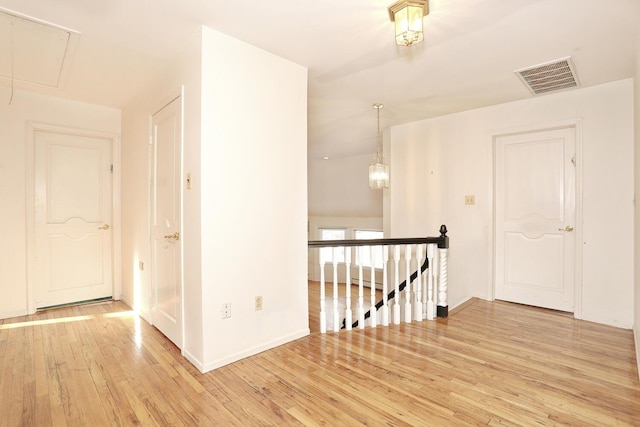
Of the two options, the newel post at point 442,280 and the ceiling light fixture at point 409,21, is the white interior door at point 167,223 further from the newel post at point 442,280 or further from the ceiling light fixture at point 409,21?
the newel post at point 442,280

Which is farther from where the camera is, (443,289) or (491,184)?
(491,184)

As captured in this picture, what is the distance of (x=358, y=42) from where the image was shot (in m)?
2.34

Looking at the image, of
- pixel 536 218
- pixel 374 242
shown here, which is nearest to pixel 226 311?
pixel 374 242

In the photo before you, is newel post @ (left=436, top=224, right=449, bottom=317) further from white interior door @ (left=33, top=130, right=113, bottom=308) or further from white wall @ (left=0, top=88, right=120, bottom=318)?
white wall @ (left=0, top=88, right=120, bottom=318)

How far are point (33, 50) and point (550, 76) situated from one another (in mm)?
4276

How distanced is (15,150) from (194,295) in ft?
8.91

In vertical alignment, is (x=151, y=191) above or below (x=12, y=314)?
above

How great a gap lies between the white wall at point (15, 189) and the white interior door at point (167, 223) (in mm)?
1520

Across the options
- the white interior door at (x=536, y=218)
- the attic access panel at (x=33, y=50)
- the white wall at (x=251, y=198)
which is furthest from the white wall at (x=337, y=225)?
the attic access panel at (x=33, y=50)

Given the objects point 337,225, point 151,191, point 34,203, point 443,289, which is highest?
point 151,191

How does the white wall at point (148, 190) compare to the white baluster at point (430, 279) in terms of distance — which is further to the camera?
the white baluster at point (430, 279)

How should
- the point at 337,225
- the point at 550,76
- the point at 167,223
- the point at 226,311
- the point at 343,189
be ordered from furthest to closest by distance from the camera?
the point at 337,225 < the point at 343,189 < the point at 550,76 < the point at 167,223 < the point at 226,311

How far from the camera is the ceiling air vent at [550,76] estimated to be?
8.92 feet

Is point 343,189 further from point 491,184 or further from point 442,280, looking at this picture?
point 442,280
